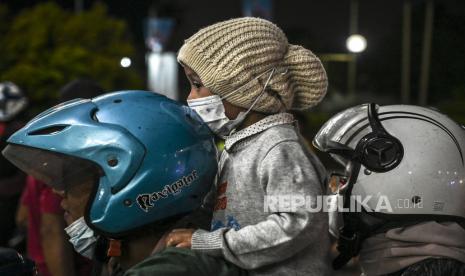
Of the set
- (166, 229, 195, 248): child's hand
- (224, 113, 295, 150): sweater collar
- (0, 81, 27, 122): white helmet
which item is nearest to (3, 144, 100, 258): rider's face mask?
(166, 229, 195, 248): child's hand

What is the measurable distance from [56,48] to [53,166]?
1275cm

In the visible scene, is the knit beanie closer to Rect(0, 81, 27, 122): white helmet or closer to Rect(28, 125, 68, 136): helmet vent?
Rect(28, 125, 68, 136): helmet vent

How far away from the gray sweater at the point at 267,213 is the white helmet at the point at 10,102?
11.8 ft

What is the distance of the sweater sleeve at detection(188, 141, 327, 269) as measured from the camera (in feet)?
6.93

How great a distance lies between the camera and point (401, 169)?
98.6 inches

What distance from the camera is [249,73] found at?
2318 millimetres

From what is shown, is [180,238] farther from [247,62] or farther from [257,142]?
[247,62]

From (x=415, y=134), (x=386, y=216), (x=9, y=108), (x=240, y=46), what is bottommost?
(x=9, y=108)

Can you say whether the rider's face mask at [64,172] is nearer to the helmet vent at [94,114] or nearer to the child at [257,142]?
the helmet vent at [94,114]

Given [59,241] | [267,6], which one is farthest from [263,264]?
[267,6]

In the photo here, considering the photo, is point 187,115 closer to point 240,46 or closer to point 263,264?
point 240,46

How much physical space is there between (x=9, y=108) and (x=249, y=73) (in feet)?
12.5

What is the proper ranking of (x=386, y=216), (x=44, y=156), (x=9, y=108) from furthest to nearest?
(x=9, y=108) < (x=386, y=216) < (x=44, y=156)

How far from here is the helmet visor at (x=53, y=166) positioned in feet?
7.06
